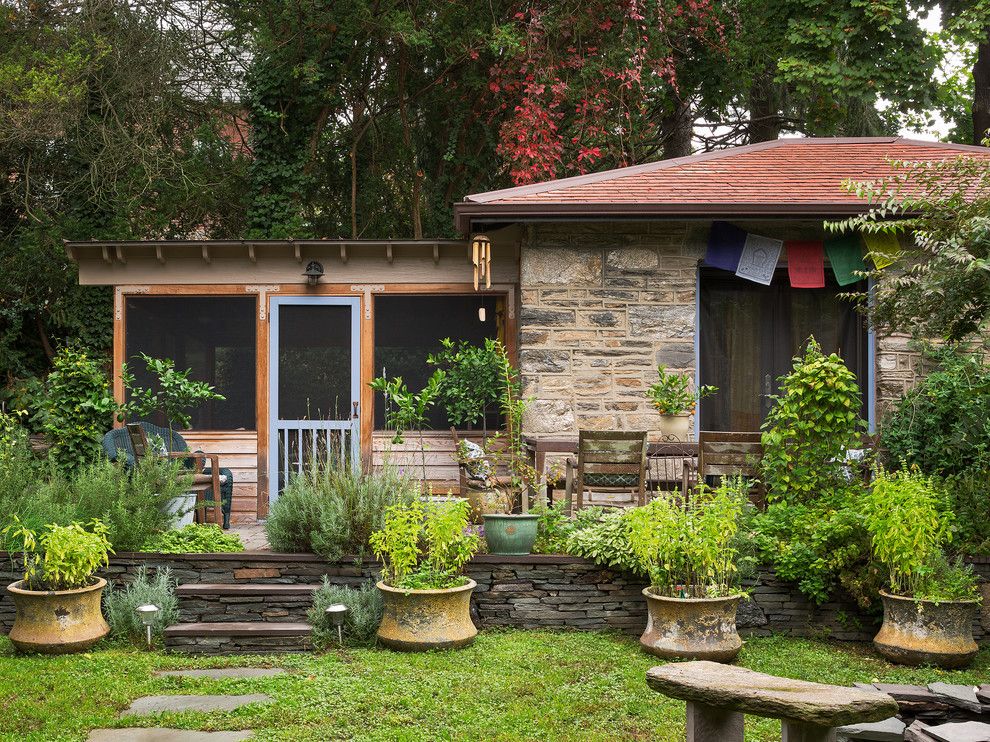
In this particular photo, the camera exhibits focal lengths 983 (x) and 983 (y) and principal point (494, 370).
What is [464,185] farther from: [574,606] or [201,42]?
[574,606]

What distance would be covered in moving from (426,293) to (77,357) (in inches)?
129

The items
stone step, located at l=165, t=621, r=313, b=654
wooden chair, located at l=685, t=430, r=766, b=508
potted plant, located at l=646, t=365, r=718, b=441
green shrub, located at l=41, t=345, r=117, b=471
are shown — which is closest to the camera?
stone step, located at l=165, t=621, r=313, b=654

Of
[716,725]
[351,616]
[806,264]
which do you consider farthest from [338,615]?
[806,264]

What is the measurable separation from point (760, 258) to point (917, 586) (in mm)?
3779

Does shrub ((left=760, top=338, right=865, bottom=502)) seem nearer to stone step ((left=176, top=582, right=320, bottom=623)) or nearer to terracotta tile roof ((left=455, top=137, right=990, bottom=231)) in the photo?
terracotta tile roof ((left=455, top=137, right=990, bottom=231))

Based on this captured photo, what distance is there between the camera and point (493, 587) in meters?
6.17

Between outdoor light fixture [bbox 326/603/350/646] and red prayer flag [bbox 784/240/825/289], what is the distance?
16.5 ft

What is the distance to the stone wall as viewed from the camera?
8.61 meters

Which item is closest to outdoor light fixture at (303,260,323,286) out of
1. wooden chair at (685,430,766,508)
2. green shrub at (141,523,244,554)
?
green shrub at (141,523,244,554)

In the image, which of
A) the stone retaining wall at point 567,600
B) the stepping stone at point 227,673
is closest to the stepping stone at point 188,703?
the stepping stone at point 227,673

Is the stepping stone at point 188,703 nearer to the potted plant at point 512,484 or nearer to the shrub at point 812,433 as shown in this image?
the potted plant at point 512,484

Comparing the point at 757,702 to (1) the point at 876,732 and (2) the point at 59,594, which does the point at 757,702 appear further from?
(2) the point at 59,594

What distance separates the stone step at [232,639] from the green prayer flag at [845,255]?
18.2ft

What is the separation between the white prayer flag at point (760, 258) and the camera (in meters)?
8.67
